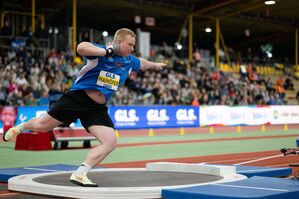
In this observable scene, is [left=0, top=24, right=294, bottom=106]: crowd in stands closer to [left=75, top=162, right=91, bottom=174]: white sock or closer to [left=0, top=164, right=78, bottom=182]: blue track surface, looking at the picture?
[left=0, top=164, right=78, bottom=182]: blue track surface

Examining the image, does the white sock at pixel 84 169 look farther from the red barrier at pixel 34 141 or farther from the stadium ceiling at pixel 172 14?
the stadium ceiling at pixel 172 14

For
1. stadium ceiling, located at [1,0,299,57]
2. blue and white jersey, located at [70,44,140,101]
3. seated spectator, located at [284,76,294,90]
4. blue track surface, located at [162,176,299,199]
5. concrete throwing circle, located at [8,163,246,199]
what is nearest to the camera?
blue track surface, located at [162,176,299,199]

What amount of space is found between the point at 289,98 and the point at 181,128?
17041 millimetres

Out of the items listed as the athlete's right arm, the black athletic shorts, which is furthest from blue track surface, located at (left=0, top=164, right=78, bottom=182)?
the athlete's right arm

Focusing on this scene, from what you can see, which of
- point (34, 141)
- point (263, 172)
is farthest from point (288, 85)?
point (263, 172)

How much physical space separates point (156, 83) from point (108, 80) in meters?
21.5

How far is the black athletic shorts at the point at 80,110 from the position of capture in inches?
282

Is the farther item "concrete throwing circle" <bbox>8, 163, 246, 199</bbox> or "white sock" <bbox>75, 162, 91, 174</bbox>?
"white sock" <bbox>75, 162, 91, 174</bbox>

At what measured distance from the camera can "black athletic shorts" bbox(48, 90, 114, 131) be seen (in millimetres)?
7172

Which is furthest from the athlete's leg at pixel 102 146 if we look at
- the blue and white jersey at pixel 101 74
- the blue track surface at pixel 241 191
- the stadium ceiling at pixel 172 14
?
the stadium ceiling at pixel 172 14

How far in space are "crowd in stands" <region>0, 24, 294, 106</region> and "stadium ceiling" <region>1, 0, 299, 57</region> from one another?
120 inches

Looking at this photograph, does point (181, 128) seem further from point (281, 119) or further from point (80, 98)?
point (80, 98)

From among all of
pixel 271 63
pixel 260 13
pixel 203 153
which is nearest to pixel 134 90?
pixel 203 153

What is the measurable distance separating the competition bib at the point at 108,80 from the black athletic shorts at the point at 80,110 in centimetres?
26
